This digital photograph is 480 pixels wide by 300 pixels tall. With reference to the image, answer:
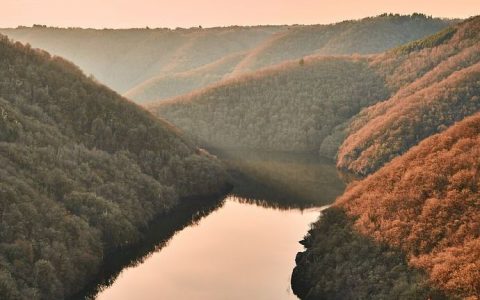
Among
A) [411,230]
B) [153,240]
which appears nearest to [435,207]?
[411,230]

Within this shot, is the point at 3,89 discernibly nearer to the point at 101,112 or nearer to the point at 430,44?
the point at 101,112

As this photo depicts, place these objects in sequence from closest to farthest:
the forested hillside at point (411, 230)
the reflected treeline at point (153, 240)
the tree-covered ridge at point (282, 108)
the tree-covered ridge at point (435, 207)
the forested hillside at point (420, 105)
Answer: the tree-covered ridge at point (435, 207) < the forested hillside at point (411, 230) < the reflected treeline at point (153, 240) < the forested hillside at point (420, 105) < the tree-covered ridge at point (282, 108)

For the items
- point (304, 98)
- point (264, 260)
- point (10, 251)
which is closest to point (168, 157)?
point (264, 260)

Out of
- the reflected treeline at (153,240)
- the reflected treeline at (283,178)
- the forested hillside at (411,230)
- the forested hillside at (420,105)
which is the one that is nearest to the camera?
the forested hillside at (411,230)

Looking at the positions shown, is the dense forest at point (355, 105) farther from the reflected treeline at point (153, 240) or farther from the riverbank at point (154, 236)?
the reflected treeline at point (153, 240)

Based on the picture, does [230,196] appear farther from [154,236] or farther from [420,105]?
[420,105]

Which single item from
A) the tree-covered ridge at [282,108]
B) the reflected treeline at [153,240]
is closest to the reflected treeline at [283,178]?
the reflected treeline at [153,240]

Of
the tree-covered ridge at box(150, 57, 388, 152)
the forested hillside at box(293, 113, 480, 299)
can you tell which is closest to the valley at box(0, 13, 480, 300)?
the forested hillside at box(293, 113, 480, 299)

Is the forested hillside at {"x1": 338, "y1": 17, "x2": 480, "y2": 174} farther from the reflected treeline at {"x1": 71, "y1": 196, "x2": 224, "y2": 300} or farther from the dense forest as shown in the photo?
the reflected treeline at {"x1": 71, "y1": 196, "x2": 224, "y2": 300}
